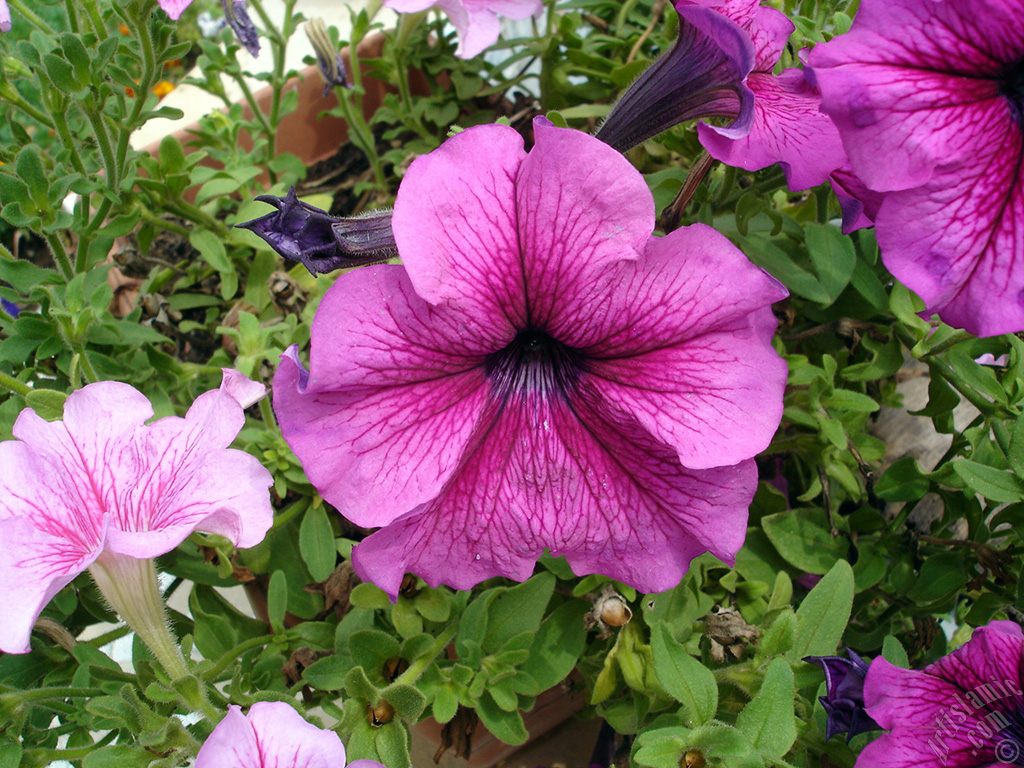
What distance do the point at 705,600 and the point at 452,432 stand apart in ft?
1.14

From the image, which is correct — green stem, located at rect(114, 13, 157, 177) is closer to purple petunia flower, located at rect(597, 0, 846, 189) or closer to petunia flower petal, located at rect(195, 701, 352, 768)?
purple petunia flower, located at rect(597, 0, 846, 189)

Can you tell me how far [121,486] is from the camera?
57cm

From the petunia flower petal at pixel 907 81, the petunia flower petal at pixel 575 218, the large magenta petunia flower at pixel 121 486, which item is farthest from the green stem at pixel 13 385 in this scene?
the petunia flower petal at pixel 907 81

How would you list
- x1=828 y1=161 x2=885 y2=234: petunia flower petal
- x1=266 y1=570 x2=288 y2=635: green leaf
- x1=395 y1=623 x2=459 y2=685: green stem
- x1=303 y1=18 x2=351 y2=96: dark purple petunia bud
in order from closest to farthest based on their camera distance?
x1=828 y1=161 x2=885 y2=234: petunia flower petal
x1=395 y1=623 x2=459 y2=685: green stem
x1=266 y1=570 x2=288 y2=635: green leaf
x1=303 y1=18 x2=351 y2=96: dark purple petunia bud

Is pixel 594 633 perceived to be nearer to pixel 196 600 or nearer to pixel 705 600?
pixel 705 600

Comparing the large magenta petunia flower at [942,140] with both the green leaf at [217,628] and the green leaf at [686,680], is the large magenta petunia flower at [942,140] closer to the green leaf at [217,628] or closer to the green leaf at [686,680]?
the green leaf at [686,680]

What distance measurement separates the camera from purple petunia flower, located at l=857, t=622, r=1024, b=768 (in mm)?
559

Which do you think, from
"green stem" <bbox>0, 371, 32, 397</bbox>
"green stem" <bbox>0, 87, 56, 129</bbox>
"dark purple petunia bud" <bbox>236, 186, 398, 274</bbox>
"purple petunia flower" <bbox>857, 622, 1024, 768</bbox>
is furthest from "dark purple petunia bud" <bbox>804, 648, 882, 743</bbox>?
"green stem" <bbox>0, 87, 56, 129</bbox>

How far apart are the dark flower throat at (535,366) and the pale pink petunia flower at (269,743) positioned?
9.9 inches

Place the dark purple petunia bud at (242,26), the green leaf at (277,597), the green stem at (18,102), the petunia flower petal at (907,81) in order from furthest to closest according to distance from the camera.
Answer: the dark purple petunia bud at (242,26) → the green stem at (18,102) → the green leaf at (277,597) → the petunia flower petal at (907,81)

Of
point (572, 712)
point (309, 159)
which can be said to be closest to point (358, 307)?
point (572, 712)

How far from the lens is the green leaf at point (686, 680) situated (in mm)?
571

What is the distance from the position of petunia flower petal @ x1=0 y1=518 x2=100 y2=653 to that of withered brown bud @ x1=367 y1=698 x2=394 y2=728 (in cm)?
24

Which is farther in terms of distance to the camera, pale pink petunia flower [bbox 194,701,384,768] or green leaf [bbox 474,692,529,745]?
green leaf [bbox 474,692,529,745]
